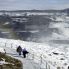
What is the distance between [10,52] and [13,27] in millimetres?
53842

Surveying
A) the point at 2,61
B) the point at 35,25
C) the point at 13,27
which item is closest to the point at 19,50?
the point at 2,61

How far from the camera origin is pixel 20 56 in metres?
29.6

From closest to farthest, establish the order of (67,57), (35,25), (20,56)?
(20,56) → (67,57) → (35,25)

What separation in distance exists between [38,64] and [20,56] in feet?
9.23

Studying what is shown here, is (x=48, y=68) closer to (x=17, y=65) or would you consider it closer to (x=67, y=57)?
(x=17, y=65)

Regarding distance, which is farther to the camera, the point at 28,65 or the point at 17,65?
the point at 28,65

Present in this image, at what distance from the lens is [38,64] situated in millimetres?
27141

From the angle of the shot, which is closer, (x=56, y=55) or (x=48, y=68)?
(x=48, y=68)

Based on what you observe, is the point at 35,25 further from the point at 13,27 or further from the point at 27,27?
the point at 13,27

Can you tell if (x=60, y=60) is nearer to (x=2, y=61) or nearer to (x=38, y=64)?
(x=38, y=64)

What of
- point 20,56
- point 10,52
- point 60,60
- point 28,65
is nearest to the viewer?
point 28,65

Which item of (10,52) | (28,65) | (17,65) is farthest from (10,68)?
(10,52)

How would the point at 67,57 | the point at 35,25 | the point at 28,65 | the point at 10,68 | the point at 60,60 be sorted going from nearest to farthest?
the point at 10,68
the point at 28,65
the point at 60,60
the point at 67,57
the point at 35,25

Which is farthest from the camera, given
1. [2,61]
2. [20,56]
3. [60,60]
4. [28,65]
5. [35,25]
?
[35,25]
